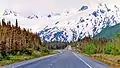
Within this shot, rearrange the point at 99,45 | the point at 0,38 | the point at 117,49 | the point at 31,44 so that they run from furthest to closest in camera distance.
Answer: the point at 99,45 → the point at 31,44 → the point at 117,49 → the point at 0,38

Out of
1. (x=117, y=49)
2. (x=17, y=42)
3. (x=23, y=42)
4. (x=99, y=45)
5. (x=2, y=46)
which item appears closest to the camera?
(x=2, y=46)

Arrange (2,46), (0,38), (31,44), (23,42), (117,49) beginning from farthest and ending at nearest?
(31,44) → (23,42) → (117,49) → (0,38) → (2,46)

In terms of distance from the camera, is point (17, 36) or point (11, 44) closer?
point (11, 44)

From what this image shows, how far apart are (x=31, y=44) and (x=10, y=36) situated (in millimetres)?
46262

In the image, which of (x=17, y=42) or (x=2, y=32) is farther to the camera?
(x=17, y=42)

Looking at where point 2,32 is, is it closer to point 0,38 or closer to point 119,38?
point 0,38

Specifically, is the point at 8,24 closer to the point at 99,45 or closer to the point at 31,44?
the point at 31,44

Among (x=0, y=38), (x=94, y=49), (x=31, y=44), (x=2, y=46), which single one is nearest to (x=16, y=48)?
(x=0, y=38)

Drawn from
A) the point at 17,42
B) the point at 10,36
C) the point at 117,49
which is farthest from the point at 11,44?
the point at 117,49

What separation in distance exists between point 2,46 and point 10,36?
22244mm

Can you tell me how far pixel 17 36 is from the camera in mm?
126562

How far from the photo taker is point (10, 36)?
→ 112 m

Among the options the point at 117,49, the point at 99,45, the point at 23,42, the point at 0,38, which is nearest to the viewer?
the point at 0,38

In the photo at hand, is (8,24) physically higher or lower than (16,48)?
higher
